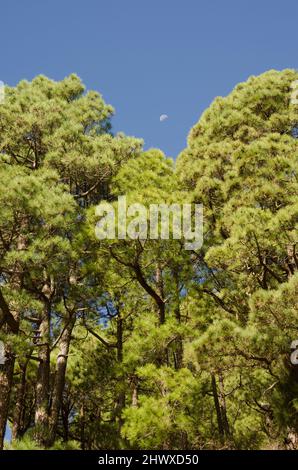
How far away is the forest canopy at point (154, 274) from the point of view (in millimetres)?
5348

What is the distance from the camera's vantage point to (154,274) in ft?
26.0

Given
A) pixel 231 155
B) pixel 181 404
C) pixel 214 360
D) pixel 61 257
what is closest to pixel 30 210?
pixel 61 257

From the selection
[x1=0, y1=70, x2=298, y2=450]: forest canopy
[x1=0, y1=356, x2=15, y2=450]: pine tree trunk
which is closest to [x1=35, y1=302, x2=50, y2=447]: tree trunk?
[x1=0, y1=70, x2=298, y2=450]: forest canopy

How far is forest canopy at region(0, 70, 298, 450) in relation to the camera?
5.35m

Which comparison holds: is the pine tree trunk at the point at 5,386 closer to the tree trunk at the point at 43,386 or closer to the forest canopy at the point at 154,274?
the forest canopy at the point at 154,274

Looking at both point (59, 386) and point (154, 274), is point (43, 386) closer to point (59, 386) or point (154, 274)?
point (59, 386)

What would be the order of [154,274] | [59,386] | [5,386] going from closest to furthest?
[5,386]
[59,386]
[154,274]

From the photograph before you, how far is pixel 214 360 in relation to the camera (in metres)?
5.05

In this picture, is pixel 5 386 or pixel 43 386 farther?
pixel 43 386

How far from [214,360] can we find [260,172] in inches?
118

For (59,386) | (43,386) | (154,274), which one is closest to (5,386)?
(43,386)

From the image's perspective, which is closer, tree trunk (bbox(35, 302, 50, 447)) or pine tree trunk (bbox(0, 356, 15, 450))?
pine tree trunk (bbox(0, 356, 15, 450))

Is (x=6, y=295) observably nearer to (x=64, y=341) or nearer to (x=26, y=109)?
(x=64, y=341)

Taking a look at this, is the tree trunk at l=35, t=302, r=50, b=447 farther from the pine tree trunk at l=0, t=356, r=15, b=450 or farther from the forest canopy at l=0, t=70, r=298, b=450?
the pine tree trunk at l=0, t=356, r=15, b=450
